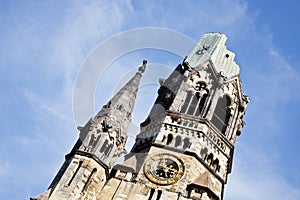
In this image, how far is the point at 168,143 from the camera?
1156 inches

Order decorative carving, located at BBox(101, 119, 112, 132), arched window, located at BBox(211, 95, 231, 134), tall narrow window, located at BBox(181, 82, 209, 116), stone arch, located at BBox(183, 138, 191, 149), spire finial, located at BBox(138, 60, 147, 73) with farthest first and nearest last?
1. spire finial, located at BBox(138, 60, 147, 73)
2. arched window, located at BBox(211, 95, 231, 134)
3. tall narrow window, located at BBox(181, 82, 209, 116)
4. stone arch, located at BBox(183, 138, 191, 149)
5. decorative carving, located at BBox(101, 119, 112, 132)

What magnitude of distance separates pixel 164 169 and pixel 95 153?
4.02 m

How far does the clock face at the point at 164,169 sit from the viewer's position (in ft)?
88.0

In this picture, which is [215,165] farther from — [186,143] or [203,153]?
[186,143]

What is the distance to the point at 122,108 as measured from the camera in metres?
30.5

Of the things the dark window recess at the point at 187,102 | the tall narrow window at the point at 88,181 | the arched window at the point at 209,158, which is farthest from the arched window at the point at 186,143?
the tall narrow window at the point at 88,181

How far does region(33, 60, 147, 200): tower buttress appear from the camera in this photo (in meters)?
24.8

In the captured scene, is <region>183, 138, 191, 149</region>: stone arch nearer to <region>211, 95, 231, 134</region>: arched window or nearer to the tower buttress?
the tower buttress

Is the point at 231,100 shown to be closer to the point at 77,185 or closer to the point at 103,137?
the point at 103,137

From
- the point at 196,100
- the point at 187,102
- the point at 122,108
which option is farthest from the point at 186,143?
the point at 196,100

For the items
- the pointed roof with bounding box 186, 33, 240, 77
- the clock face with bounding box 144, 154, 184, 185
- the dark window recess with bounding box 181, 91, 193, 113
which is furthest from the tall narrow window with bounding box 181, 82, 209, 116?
the clock face with bounding box 144, 154, 184, 185

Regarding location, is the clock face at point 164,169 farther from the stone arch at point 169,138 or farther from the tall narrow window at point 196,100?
the tall narrow window at point 196,100

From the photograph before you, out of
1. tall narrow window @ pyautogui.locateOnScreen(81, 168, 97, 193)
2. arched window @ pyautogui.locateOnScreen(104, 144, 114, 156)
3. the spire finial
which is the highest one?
the spire finial

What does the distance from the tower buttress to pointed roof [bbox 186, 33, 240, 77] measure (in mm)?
7892
